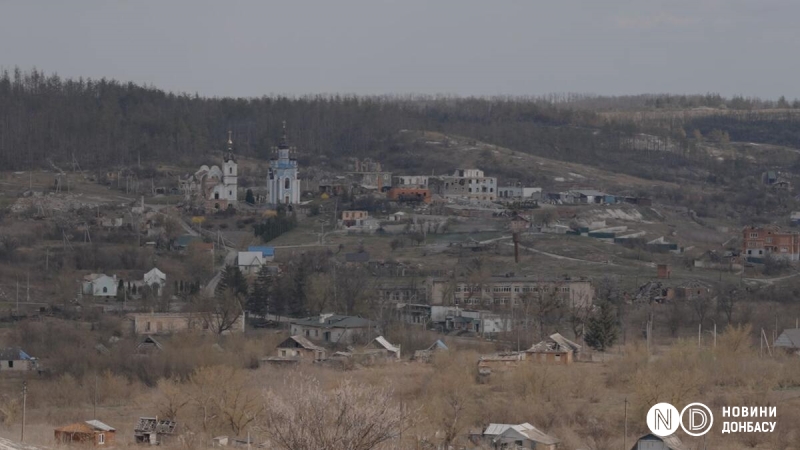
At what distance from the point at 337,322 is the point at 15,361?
27.4 feet

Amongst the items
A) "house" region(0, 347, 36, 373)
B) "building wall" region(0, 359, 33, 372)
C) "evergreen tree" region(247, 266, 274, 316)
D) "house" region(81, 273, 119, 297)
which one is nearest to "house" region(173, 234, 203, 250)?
"house" region(81, 273, 119, 297)

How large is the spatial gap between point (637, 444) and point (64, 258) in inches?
1039

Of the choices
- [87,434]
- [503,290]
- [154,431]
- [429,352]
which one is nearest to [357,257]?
[503,290]

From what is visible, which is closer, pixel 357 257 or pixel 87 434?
pixel 87 434

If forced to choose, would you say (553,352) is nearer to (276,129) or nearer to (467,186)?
(467,186)

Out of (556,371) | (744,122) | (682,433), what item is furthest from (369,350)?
(744,122)

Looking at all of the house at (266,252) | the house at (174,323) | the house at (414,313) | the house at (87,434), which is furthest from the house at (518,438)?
the house at (266,252)

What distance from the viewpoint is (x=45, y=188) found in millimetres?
58000

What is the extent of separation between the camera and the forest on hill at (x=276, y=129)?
68688 mm

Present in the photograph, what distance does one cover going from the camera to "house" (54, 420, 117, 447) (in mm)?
23188

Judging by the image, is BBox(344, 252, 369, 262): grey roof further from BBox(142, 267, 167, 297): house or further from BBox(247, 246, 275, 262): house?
BBox(142, 267, 167, 297): house

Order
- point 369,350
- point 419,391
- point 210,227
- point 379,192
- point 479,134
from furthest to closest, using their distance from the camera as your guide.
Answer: point 479,134, point 379,192, point 210,227, point 369,350, point 419,391

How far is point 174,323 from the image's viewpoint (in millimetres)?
37000

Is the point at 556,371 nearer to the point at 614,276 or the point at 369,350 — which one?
the point at 369,350
